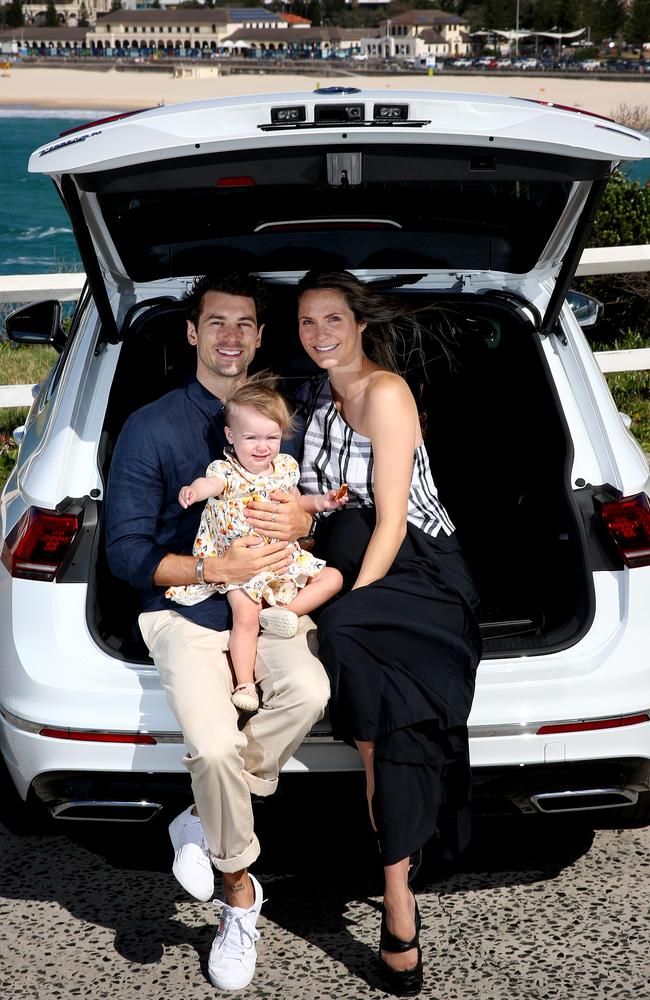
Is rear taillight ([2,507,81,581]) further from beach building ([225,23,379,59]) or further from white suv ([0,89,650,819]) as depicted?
beach building ([225,23,379,59])

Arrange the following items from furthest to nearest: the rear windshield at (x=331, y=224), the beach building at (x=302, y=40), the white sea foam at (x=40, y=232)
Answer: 1. the beach building at (x=302, y=40)
2. the white sea foam at (x=40, y=232)
3. the rear windshield at (x=331, y=224)

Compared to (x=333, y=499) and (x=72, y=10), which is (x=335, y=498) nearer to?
(x=333, y=499)

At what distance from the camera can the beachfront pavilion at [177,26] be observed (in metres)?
159

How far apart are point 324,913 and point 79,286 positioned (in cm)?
439

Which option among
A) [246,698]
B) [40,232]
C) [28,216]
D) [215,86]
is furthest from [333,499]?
[215,86]

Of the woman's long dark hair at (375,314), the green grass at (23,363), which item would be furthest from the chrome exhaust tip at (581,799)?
the green grass at (23,363)

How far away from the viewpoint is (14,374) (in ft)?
28.2

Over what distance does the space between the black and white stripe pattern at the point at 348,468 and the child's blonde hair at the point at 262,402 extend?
0.18 meters

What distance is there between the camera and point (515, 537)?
3598mm

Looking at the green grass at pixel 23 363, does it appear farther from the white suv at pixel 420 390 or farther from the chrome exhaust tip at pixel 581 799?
the chrome exhaust tip at pixel 581 799

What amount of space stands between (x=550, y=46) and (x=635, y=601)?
146 m

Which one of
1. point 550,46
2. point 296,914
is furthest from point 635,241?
point 550,46

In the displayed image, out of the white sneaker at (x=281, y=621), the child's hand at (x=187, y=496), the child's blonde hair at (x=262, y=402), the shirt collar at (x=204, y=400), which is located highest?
the child's blonde hair at (x=262, y=402)

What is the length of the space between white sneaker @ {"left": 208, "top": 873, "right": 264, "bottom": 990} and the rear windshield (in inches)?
68.6
